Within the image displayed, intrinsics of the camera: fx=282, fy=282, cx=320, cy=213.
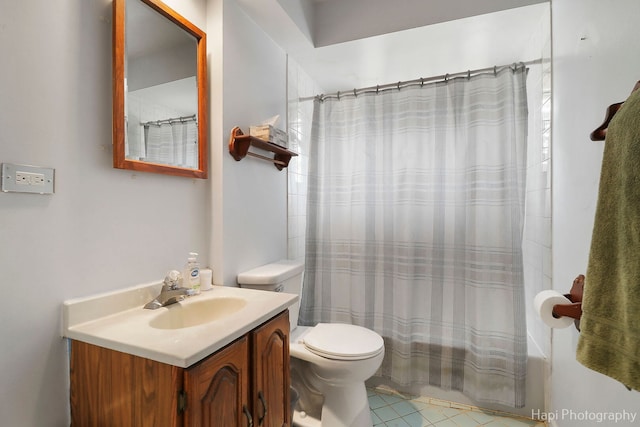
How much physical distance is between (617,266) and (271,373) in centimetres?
105

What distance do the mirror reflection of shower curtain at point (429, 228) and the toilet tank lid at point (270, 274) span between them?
1.47 ft

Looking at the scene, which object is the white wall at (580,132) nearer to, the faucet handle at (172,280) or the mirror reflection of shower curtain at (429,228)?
the mirror reflection of shower curtain at (429,228)

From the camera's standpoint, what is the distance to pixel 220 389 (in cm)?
81

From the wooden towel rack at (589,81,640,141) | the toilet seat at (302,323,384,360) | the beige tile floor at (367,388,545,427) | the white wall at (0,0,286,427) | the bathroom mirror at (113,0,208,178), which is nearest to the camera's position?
the wooden towel rack at (589,81,640,141)

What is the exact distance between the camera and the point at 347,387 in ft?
4.68

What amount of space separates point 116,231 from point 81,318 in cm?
29

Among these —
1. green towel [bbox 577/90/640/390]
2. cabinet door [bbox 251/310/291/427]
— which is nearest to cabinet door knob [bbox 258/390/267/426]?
cabinet door [bbox 251/310/291/427]

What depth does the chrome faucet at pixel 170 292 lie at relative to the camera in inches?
41.7

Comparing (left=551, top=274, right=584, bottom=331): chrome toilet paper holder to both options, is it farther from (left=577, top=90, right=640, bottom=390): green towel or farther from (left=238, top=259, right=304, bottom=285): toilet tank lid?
(left=238, top=259, right=304, bottom=285): toilet tank lid

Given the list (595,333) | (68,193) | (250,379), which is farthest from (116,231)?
(595,333)

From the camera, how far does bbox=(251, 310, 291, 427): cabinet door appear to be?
97 cm

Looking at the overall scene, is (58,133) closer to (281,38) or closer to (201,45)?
(201,45)
